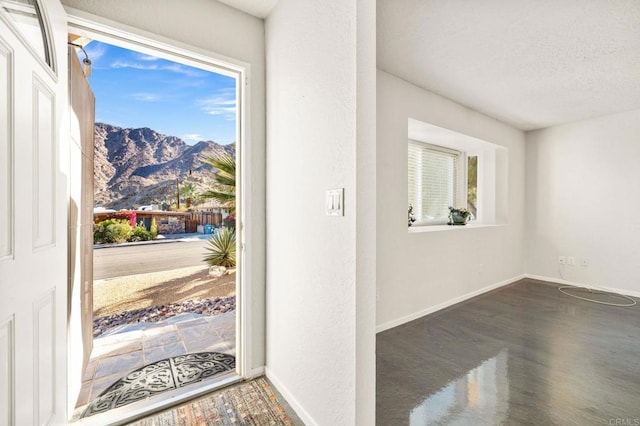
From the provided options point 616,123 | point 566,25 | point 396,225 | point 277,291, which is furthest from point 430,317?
point 616,123

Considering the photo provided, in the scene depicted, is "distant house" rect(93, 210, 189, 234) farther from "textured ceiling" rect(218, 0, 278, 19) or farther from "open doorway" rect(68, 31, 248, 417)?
"textured ceiling" rect(218, 0, 278, 19)

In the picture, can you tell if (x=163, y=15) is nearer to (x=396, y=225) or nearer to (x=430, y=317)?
(x=396, y=225)

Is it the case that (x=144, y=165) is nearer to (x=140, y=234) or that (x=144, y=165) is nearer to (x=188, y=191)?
(x=188, y=191)

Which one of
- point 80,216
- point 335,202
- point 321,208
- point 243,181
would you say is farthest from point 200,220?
point 335,202

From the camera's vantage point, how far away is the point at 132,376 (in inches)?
73.8

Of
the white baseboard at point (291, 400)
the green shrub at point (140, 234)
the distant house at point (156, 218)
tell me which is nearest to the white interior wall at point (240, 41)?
the white baseboard at point (291, 400)

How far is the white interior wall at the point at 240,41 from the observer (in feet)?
4.93

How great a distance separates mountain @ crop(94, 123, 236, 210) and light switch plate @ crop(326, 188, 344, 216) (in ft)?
Result: 9.19

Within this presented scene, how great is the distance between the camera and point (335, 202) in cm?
121

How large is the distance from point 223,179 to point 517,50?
3.27 meters

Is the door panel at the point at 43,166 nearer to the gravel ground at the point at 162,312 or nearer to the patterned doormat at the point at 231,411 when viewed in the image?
the patterned doormat at the point at 231,411

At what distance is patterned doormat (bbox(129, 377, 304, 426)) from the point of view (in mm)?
1459

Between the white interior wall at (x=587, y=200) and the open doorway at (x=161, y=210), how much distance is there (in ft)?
15.4

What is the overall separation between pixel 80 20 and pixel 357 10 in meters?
1.37
